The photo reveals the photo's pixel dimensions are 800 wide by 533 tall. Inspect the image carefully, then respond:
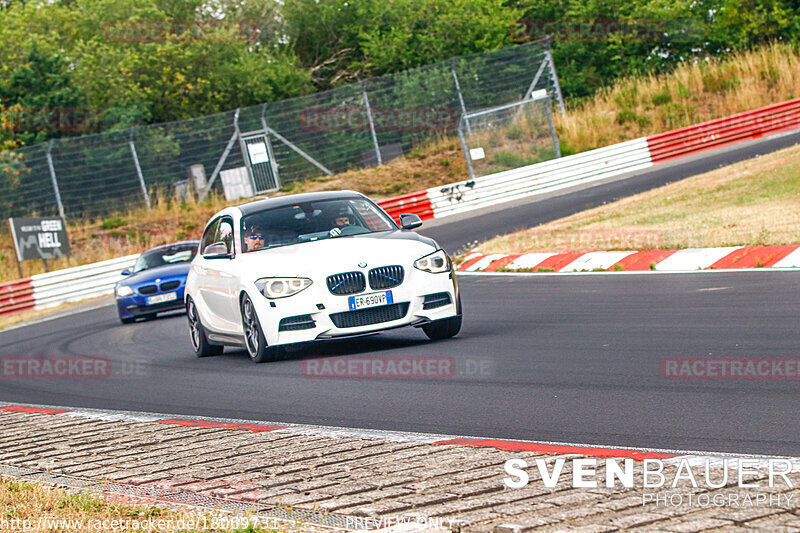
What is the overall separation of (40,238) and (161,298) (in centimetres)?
1314

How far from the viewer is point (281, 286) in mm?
10102

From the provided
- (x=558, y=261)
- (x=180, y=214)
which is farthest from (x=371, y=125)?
(x=558, y=261)

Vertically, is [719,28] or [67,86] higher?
[67,86]

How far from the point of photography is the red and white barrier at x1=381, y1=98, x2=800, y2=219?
1227 inches

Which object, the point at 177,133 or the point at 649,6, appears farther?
the point at 649,6

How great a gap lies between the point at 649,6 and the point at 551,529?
47.1 m

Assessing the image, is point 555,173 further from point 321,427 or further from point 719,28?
point 321,427

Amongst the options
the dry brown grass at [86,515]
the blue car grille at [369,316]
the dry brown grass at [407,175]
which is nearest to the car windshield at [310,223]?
the blue car grille at [369,316]

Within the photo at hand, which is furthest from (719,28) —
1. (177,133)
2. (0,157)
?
(0,157)

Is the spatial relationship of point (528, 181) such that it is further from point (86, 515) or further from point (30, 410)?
point (86, 515)

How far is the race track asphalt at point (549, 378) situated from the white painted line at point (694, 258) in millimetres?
644

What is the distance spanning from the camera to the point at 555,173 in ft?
106

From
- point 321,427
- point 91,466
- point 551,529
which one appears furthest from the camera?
point 321,427

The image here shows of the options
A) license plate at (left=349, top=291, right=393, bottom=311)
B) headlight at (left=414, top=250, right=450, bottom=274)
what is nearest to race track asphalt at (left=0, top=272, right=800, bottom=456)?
license plate at (left=349, top=291, right=393, bottom=311)
